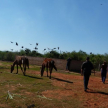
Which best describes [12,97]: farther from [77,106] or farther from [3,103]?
[77,106]

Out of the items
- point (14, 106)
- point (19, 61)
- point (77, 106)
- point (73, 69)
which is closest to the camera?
point (14, 106)

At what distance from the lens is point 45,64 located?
49.5ft

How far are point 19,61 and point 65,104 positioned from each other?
10.7m

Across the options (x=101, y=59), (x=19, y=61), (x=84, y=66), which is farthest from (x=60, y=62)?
(x=84, y=66)

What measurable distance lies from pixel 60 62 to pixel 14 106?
2188 centimetres

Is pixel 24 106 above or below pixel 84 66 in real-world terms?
below

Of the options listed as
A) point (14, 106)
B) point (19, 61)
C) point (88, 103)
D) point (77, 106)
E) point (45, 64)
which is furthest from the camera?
point (19, 61)

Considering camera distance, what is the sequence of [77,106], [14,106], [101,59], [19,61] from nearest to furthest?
[14,106] → [77,106] → [19,61] → [101,59]

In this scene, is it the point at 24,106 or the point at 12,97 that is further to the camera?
the point at 12,97

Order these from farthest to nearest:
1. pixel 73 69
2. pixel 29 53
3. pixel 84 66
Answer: pixel 29 53, pixel 73 69, pixel 84 66

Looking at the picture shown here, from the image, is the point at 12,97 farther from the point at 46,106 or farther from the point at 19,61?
the point at 19,61

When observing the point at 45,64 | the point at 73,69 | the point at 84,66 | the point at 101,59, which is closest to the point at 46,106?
the point at 84,66

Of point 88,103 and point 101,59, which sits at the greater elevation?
point 101,59

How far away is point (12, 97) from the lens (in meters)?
7.00
